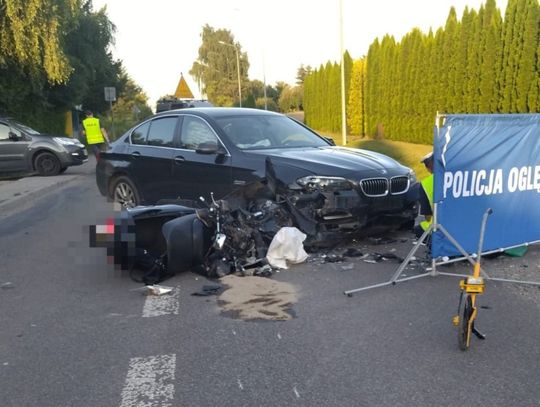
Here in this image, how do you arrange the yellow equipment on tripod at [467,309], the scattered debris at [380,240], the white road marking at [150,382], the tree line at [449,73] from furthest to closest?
the tree line at [449,73], the scattered debris at [380,240], the yellow equipment on tripod at [467,309], the white road marking at [150,382]

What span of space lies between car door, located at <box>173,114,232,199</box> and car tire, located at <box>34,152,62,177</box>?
11.1 metres

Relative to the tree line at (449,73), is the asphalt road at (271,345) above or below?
below

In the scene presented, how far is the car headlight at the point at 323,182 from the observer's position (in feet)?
22.0

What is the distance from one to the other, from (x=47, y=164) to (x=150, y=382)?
1597 centimetres

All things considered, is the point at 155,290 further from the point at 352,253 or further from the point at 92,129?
the point at 92,129

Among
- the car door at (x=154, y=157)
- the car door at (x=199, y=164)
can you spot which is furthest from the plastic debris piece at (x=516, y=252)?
the car door at (x=154, y=157)

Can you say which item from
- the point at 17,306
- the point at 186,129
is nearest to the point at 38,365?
the point at 17,306

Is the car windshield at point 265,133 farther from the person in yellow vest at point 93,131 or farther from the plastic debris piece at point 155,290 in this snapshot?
the person in yellow vest at point 93,131

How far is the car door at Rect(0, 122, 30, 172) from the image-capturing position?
17.8 meters

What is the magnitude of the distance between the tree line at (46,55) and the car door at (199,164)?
14789 mm

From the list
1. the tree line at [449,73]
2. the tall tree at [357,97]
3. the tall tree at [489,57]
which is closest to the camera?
the tree line at [449,73]

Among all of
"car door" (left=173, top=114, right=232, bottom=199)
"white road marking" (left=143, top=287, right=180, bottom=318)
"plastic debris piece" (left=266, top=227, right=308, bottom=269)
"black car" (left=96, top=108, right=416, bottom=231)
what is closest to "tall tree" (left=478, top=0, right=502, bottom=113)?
"black car" (left=96, top=108, right=416, bottom=231)

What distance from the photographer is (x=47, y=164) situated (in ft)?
60.3

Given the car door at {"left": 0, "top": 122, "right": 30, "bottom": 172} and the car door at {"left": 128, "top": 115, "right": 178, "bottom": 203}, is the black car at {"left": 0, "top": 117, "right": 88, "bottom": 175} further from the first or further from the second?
the car door at {"left": 128, "top": 115, "right": 178, "bottom": 203}
